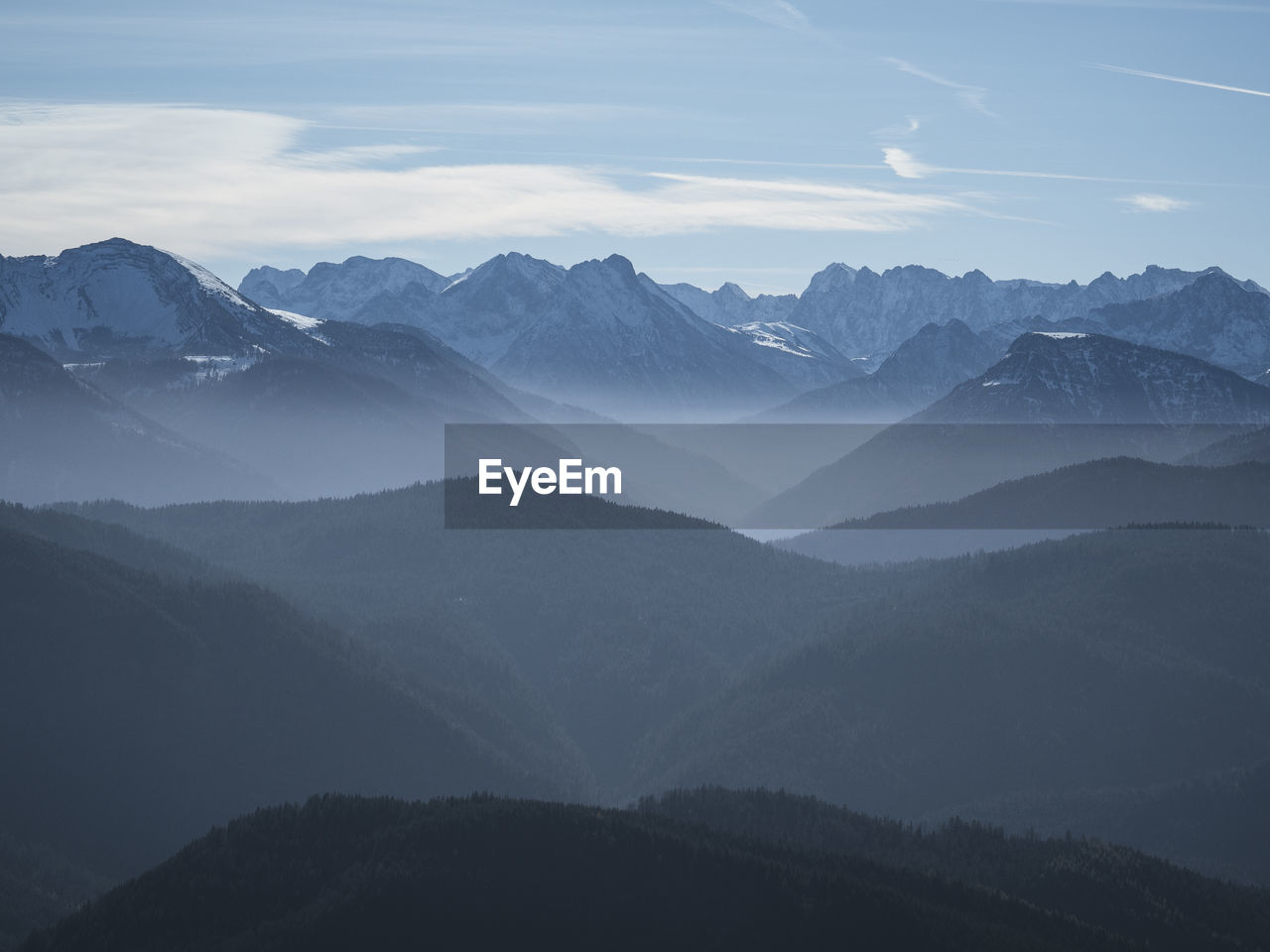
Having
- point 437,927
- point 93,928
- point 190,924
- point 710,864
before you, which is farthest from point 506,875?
point 93,928

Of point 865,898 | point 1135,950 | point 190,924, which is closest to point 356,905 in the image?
point 190,924

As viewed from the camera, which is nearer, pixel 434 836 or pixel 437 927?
pixel 437 927

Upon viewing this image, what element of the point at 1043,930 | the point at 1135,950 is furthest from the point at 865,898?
the point at 1135,950

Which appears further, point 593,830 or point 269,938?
point 593,830

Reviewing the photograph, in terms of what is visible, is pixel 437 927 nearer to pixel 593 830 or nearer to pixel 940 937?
pixel 593 830

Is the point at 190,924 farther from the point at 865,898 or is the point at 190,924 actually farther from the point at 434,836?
the point at 865,898

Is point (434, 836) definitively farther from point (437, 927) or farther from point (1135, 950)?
point (1135, 950)

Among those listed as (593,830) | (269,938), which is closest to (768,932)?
(593,830)
